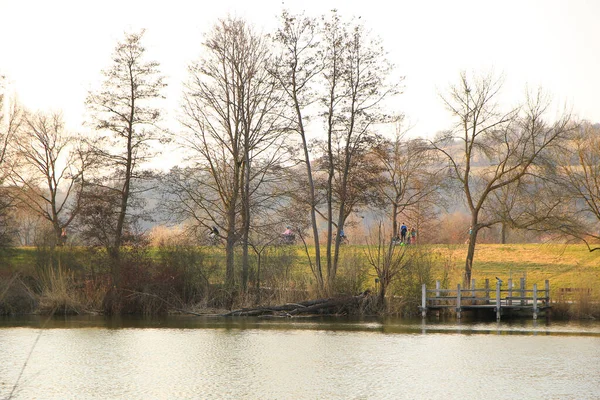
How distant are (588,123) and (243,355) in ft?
116

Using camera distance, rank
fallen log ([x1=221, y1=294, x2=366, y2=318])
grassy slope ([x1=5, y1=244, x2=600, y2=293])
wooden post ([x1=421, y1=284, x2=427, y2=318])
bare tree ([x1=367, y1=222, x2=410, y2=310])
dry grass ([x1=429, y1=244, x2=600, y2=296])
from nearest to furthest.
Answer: wooden post ([x1=421, y1=284, x2=427, y2=318]) → bare tree ([x1=367, y1=222, x2=410, y2=310]) → fallen log ([x1=221, y1=294, x2=366, y2=318]) → grassy slope ([x1=5, y1=244, x2=600, y2=293]) → dry grass ([x1=429, y1=244, x2=600, y2=296])

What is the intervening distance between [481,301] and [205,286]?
13.7 meters

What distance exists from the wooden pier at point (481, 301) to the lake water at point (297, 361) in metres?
3.45

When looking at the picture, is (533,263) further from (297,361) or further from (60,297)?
(297,361)

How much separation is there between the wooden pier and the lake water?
136 inches

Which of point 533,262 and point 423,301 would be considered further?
point 533,262

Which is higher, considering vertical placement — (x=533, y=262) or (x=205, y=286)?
(x=533, y=262)

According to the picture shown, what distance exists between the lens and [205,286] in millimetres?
39531

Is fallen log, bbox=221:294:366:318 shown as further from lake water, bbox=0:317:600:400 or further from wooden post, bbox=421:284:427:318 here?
lake water, bbox=0:317:600:400

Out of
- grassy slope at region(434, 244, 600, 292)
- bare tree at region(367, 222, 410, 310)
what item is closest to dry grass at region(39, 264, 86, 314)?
bare tree at region(367, 222, 410, 310)

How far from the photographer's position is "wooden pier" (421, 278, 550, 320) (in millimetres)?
36469

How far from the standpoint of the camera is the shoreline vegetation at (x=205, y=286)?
3788 centimetres

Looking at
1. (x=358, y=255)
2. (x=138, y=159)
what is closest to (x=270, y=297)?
(x=358, y=255)

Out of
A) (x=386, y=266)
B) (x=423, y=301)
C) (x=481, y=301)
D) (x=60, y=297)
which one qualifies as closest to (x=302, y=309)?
(x=386, y=266)
